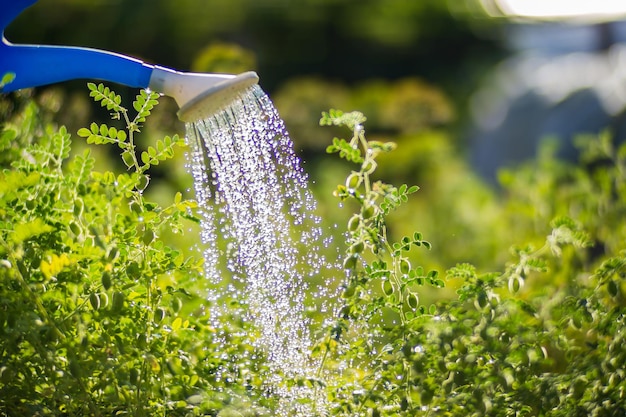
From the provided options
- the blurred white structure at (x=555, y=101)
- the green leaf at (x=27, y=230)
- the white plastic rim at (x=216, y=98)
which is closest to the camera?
the green leaf at (x=27, y=230)

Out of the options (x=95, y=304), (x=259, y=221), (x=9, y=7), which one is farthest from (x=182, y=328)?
(x=9, y=7)

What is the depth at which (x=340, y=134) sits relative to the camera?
23.4 ft

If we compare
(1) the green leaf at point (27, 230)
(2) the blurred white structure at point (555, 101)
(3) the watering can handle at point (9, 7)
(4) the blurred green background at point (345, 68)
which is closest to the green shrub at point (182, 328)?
(1) the green leaf at point (27, 230)

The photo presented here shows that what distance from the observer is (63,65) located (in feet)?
6.36

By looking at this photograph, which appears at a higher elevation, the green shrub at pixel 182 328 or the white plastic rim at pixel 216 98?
the white plastic rim at pixel 216 98

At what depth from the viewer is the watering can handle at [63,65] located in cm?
192

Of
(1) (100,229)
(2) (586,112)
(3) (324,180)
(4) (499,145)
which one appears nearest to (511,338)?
(1) (100,229)

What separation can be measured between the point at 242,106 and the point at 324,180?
3.63 m

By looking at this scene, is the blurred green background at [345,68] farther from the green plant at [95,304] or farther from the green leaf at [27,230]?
the green leaf at [27,230]

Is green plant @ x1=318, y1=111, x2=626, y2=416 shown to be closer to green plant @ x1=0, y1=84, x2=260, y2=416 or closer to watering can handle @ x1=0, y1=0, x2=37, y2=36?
green plant @ x1=0, y1=84, x2=260, y2=416

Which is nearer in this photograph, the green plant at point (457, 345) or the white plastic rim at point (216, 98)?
the green plant at point (457, 345)

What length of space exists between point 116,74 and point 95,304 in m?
0.47

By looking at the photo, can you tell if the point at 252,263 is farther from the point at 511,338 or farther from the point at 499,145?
the point at 499,145

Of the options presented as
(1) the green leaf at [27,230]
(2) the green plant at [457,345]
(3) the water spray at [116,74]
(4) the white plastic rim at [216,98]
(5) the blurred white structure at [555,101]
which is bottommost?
(2) the green plant at [457,345]
